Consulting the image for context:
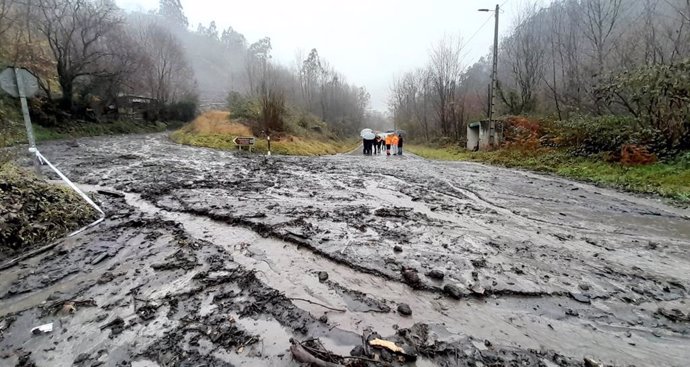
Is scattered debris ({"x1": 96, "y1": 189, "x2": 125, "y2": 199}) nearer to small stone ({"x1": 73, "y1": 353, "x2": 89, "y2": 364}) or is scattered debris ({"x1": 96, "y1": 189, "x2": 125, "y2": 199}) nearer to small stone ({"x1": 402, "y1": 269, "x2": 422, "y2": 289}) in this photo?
small stone ({"x1": 73, "y1": 353, "x2": 89, "y2": 364})

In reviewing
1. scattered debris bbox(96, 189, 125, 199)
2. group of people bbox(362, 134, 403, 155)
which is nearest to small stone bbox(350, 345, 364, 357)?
scattered debris bbox(96, 189, 125, 199)

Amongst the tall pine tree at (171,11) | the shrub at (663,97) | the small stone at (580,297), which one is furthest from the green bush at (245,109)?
the tall pine tree at (171,11)

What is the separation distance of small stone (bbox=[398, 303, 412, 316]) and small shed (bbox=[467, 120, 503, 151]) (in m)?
18.9

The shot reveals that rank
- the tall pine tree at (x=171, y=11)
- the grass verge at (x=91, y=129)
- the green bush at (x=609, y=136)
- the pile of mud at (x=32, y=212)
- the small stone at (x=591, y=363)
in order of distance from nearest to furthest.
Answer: the small stone at (x=591, y=363) → the pile of mud at (x=32, y=212) → the green bush at (x=609, y=136) → the grass verge at (x=91, y=129) → the tall pine tree at (x=171, y=11)

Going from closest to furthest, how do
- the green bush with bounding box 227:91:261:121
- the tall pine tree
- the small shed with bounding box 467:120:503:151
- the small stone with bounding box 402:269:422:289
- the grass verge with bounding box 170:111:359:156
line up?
the small stone with bounding box 402:269:422:289 < the small shed with bounding box 467:120:503:151 < the grass verge with bounding box 170:111:359:156 < the green bush with bounding box 227:91:261:121 < the tall pine tree

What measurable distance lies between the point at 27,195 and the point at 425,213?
20.7 feet

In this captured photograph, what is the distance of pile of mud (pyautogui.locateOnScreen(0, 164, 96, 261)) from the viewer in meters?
4.08

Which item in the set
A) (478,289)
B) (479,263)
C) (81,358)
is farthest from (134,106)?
(478,289)

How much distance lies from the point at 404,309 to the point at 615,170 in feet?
38.3

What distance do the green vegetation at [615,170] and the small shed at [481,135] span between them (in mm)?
4023

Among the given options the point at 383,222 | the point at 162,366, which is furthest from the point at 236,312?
the point at 383,222

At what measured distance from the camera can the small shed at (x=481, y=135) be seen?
20.1 meters

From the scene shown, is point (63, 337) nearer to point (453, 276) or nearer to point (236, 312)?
point (236, 312)

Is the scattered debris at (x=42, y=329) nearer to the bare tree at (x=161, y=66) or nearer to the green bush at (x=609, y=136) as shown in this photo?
the green bush at (x=609, y=136)
